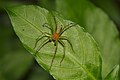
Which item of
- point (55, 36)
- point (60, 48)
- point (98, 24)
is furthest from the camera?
point (98, 24)

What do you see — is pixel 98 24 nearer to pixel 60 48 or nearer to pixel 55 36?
pixel 55 36

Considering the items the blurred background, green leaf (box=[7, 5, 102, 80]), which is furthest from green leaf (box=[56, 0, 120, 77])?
the blurred background

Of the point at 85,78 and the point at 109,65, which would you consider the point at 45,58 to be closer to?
the point at 85,78

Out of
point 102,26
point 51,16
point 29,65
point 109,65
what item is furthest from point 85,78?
point 29,65

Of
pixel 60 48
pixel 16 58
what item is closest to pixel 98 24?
pixel 60 48

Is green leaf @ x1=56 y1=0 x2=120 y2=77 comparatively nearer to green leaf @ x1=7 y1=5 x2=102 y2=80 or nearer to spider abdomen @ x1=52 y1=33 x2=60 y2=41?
spider abdomen @ x1=52 y1=33 x2=60 y2=41

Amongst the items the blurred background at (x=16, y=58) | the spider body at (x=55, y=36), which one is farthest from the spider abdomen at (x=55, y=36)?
the blurred background at (x=16, y=58)
